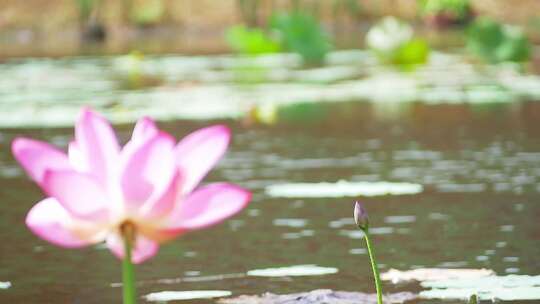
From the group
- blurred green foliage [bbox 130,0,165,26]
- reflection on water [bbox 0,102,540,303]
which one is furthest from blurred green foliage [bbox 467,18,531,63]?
blurred green foliage [bbox 130,0,165,26]

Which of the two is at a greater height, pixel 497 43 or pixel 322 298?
pixel 497 43

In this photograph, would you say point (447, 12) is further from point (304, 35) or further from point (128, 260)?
point (128, 260)

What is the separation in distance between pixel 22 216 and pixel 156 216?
10.7 ft

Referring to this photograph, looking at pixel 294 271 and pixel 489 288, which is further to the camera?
pixel 294 271

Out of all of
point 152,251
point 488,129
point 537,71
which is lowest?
point 152,251

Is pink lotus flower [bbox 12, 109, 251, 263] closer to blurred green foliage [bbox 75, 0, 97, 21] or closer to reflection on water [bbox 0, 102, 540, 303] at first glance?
reflection on water [bbox 0, 102, 540, 303]

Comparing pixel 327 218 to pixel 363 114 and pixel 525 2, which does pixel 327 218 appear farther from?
pixel 525 2

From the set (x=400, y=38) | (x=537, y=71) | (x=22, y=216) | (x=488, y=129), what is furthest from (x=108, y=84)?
(x=22, y=216)

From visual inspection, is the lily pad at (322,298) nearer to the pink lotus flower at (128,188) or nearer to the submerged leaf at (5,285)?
the submerged leaf at (5,285)

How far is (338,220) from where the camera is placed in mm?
4496

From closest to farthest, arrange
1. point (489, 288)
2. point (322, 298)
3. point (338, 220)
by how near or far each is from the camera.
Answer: point (322, 298) < point (489, 288) < point (338, 220)

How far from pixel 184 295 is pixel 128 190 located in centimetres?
162

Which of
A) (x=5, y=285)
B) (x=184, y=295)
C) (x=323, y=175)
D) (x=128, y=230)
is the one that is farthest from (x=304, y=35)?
(x=128, y=230)

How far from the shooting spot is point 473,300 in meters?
2.35
